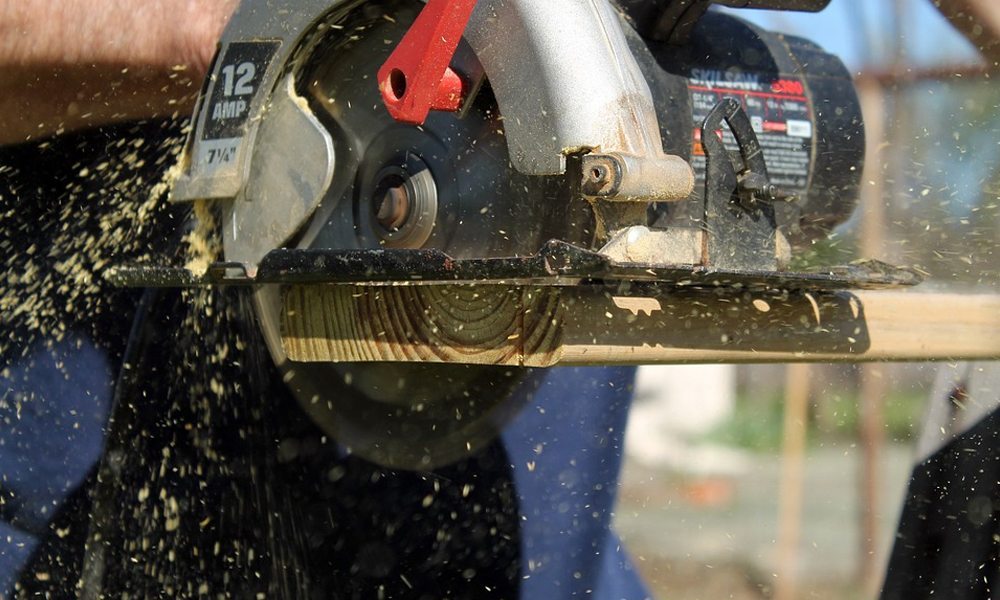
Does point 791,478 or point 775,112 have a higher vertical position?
point 775,112

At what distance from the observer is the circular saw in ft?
3.29

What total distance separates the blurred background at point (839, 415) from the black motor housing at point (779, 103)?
0.49ft

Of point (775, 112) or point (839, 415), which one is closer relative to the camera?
point (775, 112)

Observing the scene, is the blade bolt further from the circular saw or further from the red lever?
the red lever

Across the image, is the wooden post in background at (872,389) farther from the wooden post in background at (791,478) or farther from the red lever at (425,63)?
the red lever at (425,63)

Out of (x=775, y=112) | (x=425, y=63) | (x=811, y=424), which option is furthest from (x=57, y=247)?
(x=811, y=424)

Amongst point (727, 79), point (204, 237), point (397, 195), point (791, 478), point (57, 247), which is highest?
point (727, 79)

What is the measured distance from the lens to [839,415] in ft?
28.9


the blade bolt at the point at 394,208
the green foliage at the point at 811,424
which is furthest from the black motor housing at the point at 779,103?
the green foliage at the point at 811,424

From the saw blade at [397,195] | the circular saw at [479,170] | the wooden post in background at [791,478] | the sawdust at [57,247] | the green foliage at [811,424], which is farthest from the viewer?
the green foliage at [811,424]

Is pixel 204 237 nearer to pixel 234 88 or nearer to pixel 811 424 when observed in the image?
pixel 234 88

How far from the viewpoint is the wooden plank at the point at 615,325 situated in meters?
1.05

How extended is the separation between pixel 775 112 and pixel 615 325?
0.40m

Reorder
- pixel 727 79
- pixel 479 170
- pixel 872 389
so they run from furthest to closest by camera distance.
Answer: pixel 872 389 < pixel 727 79 < pixel 479 170
